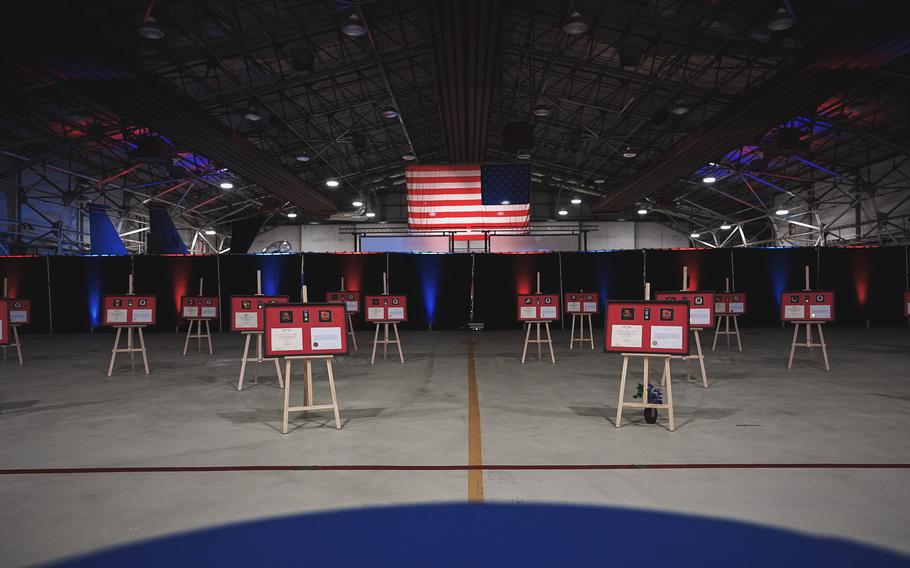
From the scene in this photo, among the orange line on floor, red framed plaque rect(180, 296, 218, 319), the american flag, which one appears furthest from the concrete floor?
the american flag

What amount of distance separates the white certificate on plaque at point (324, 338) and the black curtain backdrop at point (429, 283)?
12547 mm

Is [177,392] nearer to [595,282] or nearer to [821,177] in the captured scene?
[595,282]

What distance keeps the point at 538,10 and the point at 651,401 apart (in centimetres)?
1167

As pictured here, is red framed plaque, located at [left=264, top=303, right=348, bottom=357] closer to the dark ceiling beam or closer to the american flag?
the dark ceiling beam

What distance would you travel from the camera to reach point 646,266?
57.3ft

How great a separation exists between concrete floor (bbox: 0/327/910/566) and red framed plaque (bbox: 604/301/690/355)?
78 cm

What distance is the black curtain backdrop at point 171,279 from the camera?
17219mm

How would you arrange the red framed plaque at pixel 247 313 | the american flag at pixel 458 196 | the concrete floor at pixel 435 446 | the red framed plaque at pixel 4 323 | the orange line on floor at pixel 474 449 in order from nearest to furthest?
the concrete floor at pixel 435 446, the orange line on floor at pixel 474 449, the red framed plaque at pixel 247 313, the red framed plaque at pixel 4 323, the american flag at pixel 458 196

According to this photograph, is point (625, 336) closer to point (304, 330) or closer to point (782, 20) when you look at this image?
point (304, 330)

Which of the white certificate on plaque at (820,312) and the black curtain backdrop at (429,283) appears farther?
the black curtain backdrop at (429,283)

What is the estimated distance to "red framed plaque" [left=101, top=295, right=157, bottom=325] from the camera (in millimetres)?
8477

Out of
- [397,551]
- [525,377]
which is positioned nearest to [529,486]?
[397,551]

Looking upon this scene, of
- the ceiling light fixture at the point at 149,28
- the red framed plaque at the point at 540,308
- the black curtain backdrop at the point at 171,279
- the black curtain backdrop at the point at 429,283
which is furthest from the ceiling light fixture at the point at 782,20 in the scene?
the black curtain backdrop at the point at 171,279

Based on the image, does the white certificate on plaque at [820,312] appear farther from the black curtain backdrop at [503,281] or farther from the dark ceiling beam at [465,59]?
the black curtain backdrop at [503,281]
